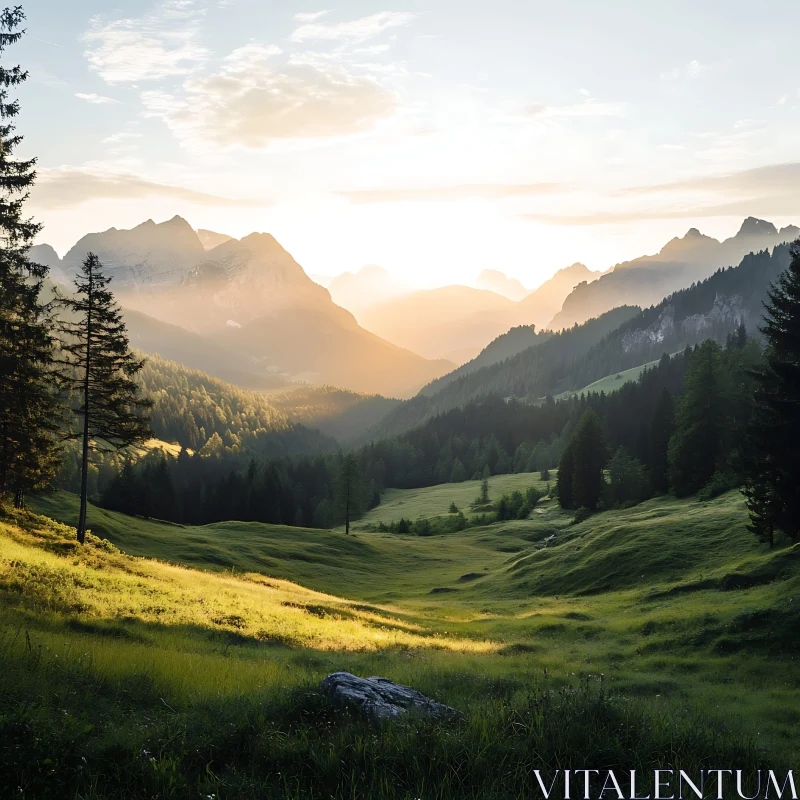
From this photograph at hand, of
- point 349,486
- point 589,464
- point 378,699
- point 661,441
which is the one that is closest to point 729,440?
point 661,441

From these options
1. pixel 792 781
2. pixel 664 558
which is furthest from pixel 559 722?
pixel 664 558

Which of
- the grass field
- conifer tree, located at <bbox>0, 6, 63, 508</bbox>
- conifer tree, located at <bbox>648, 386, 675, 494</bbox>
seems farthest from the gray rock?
conifer tree, located at <bbox>648, 386, 675, 494</bbox>

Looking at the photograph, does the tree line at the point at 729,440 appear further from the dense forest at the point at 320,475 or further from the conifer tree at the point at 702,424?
the dense forest at the point at 320,475

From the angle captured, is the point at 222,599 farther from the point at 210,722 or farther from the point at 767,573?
the point at 767,573

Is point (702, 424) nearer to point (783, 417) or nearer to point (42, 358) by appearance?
point (783, 417)

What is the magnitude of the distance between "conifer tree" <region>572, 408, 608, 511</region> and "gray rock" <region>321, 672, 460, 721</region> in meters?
78.3

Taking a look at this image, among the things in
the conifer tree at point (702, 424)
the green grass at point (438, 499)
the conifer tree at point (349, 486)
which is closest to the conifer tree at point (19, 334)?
the conifer tree at point (349, 486)

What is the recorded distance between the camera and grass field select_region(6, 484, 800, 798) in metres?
6.88

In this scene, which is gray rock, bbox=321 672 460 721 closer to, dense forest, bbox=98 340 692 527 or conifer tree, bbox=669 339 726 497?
conifer tree, bbox=669 339 726 497

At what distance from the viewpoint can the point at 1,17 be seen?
2127cm

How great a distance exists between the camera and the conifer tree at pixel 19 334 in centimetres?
2364

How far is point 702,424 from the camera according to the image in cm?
6300

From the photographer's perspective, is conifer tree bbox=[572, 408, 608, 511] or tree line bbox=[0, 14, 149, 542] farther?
conifer tree bbox=[572, 408, 608, 511]

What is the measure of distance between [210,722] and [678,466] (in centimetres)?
6621
